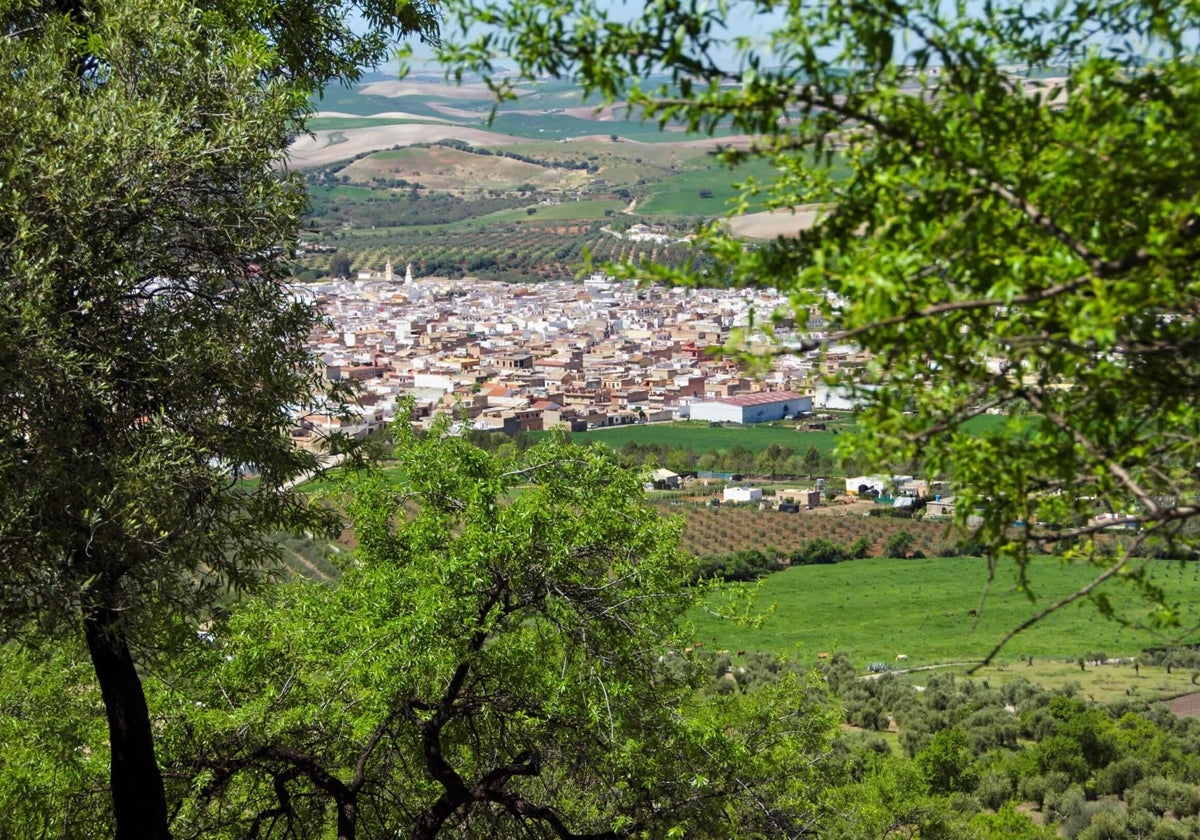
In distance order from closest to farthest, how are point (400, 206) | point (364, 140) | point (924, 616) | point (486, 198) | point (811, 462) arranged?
point (924, 616), point (811, 462), point (400, 206), point (486, 198), point (364, 140)

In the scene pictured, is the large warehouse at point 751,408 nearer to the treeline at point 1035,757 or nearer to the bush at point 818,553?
the bush at point 818,553

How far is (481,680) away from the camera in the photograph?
5949 millimetres

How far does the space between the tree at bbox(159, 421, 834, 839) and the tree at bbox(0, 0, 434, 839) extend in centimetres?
76

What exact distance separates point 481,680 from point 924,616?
33.4 metres

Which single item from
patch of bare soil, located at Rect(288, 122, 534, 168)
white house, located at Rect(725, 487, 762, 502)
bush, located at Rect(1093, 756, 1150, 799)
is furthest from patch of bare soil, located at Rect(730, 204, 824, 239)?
patch of bare soil, located at Rect(288, 122, 534, 168)

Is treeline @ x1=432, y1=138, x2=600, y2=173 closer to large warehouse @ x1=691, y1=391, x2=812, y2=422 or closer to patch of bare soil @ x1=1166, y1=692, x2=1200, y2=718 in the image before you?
large warehouse @ x1=691, y1=391, x2=812, y2=422

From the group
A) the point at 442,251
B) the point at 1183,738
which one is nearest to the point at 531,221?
the point at 442,251

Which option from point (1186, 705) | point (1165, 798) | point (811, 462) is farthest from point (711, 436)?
point (1165, 798)

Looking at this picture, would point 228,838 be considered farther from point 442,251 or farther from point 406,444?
point 442,251

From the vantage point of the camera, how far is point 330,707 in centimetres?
582

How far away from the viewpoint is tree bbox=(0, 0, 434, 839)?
163 inches

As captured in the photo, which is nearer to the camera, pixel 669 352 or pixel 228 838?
pixel 228 838

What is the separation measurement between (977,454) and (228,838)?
15.6 feet

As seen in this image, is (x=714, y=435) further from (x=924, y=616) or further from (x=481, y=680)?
(x=481, y=680)
